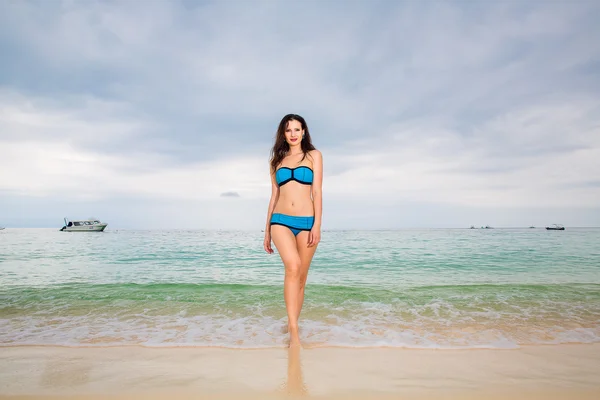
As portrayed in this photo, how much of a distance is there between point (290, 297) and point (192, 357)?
4.11 ft

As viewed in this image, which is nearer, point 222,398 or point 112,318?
point 222,398

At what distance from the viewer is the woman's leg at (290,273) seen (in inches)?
169

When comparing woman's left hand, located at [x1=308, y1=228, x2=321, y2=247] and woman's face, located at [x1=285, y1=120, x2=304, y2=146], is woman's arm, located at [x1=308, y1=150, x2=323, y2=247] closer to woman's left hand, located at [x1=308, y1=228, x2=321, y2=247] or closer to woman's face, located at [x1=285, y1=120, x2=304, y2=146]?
woman's left hand, located at [x1=308, y1=228, x2=321, y2=247]

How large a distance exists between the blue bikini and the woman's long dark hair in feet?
0.71

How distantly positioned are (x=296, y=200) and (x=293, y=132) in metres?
0.90

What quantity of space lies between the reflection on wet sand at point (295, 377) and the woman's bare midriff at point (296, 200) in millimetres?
1613

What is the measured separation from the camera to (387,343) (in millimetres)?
4352

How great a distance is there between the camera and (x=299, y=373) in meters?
3.25

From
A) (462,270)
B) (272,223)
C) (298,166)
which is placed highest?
(298,166)

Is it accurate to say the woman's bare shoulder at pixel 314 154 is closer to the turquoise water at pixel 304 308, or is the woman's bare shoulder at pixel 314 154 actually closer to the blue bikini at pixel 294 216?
the blue bikini at pixel 294 216

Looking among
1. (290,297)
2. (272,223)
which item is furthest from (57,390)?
(272,223)

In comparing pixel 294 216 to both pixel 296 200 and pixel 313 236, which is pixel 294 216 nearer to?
pixel 296 200

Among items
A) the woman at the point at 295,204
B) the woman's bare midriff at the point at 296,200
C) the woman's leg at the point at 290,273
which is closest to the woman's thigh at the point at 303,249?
the woman at the point at 295,204

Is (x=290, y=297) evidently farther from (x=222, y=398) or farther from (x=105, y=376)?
(x=105, y=376)
